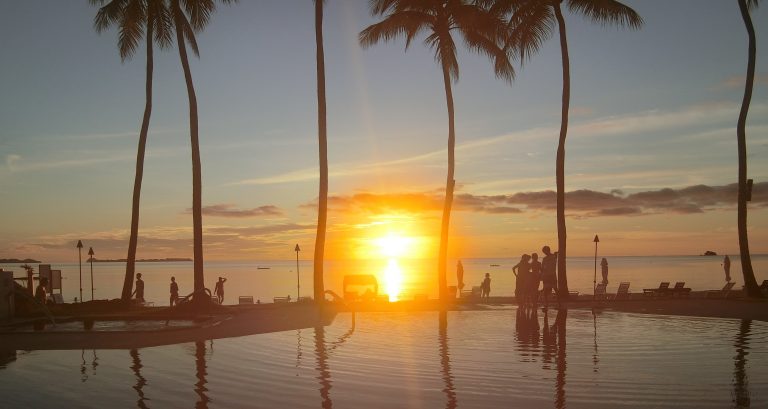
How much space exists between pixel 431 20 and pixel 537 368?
81.0 ft

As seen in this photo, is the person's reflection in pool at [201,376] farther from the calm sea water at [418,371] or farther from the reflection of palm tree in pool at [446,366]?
the reflection of palm tree in pool at [446,366]

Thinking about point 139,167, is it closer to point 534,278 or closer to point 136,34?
point 136,34

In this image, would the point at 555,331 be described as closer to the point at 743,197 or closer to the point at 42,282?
the point at 743,197

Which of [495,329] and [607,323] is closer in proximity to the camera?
[495,329]

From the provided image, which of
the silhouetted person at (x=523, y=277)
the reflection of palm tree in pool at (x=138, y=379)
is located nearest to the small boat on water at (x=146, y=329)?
the reflection of palm tree in pool at (x=138, y=379)

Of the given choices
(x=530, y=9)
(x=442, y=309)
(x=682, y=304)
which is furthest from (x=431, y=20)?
(x=682, y=304)

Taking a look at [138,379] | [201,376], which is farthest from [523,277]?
[138,379]

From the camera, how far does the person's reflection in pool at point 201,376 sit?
385 inches

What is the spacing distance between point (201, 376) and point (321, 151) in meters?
18.1

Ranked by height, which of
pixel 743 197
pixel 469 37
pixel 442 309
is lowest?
pixel 442 309

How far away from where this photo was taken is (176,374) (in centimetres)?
1198

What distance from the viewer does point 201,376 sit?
38.7ft

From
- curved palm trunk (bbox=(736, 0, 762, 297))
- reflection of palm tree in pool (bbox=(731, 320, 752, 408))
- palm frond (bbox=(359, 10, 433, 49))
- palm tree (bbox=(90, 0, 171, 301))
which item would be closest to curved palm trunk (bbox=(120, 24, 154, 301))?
palm tree (bbox=(90, 0, 171, 301))

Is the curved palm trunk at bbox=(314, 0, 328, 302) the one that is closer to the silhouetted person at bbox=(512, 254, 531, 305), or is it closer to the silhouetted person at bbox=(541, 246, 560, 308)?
the silhouetted person at bbox=(512, 254, 531, 305)
